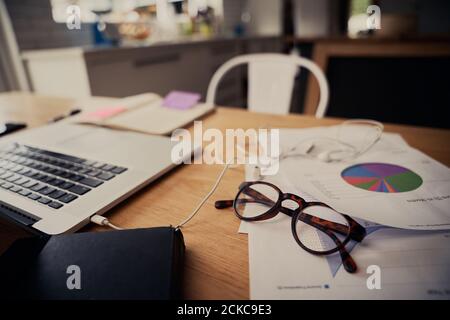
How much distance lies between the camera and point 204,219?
16.3 inches

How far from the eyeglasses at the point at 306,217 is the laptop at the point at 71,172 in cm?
17

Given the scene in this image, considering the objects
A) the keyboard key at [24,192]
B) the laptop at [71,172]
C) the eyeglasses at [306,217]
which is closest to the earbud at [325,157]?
the eyeglasses at [306,217]

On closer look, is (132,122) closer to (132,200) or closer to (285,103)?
(132,200)

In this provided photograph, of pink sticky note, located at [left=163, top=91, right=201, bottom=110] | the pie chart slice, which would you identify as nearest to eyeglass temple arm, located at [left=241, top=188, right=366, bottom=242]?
the pie chart slice

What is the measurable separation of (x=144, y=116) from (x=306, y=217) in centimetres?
59

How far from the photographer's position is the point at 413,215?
0.37 metres

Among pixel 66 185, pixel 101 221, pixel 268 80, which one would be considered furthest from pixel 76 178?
pixel 268 80

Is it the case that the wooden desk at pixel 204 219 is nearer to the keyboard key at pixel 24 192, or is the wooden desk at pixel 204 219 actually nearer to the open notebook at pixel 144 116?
the keyboard key at pixel 24 192

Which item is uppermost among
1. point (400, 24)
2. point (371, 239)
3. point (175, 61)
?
point (400, 24)

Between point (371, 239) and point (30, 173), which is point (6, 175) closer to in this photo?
point (30, 173)

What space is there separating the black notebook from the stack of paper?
95 mm

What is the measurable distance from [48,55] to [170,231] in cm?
194

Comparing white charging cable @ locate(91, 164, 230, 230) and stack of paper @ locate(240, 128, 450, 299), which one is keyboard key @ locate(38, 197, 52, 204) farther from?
stack of paper @ locate(240, 128, 450, 299)

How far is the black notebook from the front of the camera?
10.6 inches
